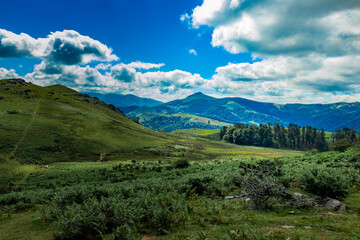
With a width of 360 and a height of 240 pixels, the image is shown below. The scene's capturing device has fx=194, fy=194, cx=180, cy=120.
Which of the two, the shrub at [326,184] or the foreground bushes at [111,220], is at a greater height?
the shrub at [326,184]

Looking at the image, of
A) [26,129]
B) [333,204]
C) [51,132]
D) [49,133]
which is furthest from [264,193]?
[26,129]

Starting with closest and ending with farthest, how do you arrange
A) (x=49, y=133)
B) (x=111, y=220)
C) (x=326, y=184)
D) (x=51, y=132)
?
1. (x=111, y=220)
2. (x=326, y=184)
3. (x=49, y=133)
4. (x=51, y=132)

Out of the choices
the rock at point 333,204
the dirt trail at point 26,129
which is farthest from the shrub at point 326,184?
the dirt trail at point 26,129

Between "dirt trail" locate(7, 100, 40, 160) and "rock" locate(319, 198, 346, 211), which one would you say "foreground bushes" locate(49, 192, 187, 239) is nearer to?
"rock" locate(319, 198, 346, 211)

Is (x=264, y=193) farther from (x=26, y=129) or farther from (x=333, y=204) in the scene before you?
(x=26, y=129)

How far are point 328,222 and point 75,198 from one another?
14971mm

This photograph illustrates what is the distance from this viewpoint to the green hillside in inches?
3257

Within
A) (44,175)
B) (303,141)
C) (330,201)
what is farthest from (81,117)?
(303,141)

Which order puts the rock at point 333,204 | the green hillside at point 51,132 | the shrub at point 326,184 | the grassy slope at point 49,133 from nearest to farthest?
the rock at point 333,204 → the shrub at point 326,184 → the grassy slope at point 49,133 → the green hillside at point 51,132

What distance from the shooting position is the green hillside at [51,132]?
271 feet

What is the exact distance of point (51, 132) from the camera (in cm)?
10525

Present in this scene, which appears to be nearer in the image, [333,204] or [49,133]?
[333,204]

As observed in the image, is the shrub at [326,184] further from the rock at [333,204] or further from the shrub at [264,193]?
the shrub at [264,193]

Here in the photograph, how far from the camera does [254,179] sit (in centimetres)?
1264
